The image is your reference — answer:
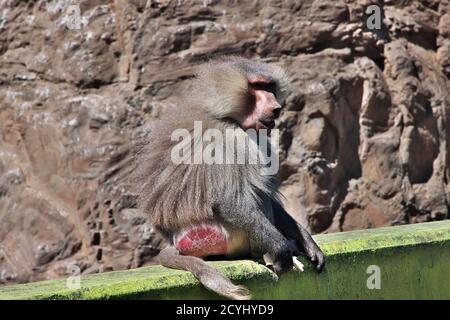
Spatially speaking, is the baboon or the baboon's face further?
the baboon's face

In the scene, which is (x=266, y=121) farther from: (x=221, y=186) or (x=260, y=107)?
(x=221, y=186)

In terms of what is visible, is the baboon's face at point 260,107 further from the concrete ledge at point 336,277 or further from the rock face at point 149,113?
the rock face at point 149,113

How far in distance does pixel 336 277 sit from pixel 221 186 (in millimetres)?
943

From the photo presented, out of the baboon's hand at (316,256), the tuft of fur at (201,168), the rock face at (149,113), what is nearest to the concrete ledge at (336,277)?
the baboon's hand at (316,256)

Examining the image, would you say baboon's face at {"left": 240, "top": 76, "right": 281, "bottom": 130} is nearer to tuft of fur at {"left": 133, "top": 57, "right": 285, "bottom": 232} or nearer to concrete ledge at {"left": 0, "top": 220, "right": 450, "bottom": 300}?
tuft of fur at {"left": 133, "top": 57, "right": 285, "bottom": 232}

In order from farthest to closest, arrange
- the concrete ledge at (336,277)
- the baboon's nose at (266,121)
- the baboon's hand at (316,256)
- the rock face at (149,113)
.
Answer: the rock face at (149,113)
the baboon's nose at (266,121)
the baboon's hand at (316,256)
the concrete ledge at (336,277)

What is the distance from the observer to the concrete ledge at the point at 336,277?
411cm

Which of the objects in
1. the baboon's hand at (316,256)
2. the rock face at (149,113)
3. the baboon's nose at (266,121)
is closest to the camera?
the baboon's hand at (316,256)

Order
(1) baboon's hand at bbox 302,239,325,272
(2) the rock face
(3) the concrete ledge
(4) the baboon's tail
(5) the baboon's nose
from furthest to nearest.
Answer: (2) the rock face < (5) the baboon's nose < (1) baboon's hand at bbox 302,239,325,272 < (4) the baboon's tail < (3) the concrete ledge

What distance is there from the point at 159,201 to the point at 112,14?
3161mm

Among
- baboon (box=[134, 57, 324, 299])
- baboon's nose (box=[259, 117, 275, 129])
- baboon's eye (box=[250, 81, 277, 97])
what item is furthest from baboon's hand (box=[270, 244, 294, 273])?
baboon's eye (box=[250, 81, 277, 97])

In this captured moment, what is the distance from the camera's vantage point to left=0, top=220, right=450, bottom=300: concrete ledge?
4109 millimetres

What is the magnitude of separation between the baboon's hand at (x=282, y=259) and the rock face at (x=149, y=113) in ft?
8.91
